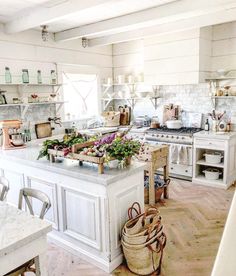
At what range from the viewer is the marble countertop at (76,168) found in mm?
2443

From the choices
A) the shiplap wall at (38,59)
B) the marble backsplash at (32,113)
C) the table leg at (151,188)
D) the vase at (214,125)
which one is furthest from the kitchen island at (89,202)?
the vase at (214,125)

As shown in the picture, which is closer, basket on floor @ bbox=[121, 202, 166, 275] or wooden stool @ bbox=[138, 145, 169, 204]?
basket on floor @ bbox=[121, 202, 166, 275]

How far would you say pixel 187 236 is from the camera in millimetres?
3115

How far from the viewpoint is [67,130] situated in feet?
17.0

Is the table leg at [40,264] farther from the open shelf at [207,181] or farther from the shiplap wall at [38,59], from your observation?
the open shelf at [207,181]

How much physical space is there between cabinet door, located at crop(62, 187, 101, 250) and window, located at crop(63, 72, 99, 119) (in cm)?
285

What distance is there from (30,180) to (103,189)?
3.76 ft

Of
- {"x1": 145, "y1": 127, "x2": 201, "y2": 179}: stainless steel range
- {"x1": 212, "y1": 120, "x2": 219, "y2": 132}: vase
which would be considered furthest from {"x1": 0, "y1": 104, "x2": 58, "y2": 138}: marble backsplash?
{"x1": 212, "y1": 120, "x2": 219, "y2": 132}: vase

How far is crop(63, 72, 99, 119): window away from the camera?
17.7 ft

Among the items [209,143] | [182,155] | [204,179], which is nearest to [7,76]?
[182,155]

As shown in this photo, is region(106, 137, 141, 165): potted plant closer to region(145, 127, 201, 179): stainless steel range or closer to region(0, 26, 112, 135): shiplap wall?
region(145, 127, 201, 179): stainless steel range

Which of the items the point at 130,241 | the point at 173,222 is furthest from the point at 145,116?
the point at 130,241

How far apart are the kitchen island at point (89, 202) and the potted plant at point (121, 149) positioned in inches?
6.2

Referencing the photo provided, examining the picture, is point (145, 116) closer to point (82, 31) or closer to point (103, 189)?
point (82, 31)
